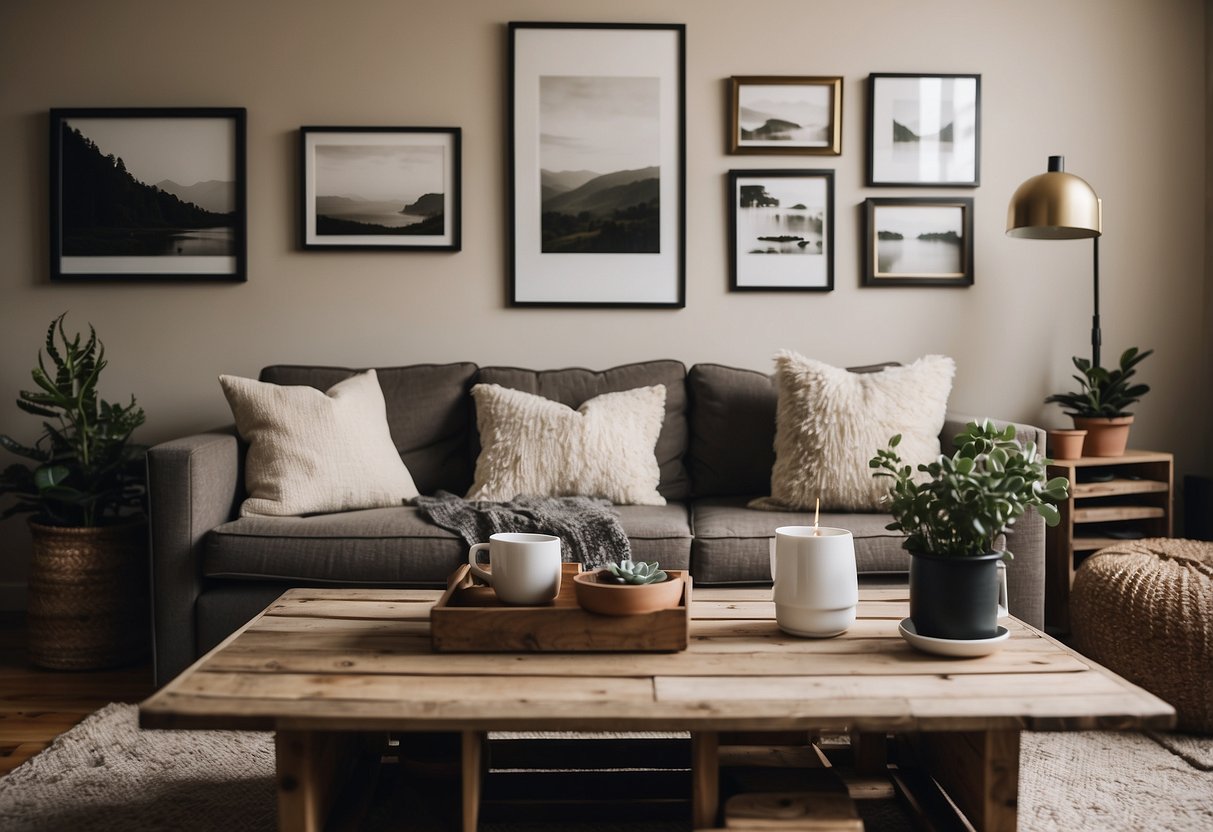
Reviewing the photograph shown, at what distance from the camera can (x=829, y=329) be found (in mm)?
3238

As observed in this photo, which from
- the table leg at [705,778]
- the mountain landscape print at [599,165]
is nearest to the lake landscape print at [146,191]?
the mountain landscape print at [599,165]

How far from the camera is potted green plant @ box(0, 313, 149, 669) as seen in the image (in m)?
2.56

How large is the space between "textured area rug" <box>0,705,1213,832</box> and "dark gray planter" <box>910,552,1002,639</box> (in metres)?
0.58

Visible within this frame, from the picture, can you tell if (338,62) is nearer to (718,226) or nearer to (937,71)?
(718,226)

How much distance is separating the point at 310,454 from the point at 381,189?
3.78 ft

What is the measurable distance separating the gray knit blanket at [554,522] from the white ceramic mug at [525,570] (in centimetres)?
78

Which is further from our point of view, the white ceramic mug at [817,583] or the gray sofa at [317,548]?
the gray sofa at [317,548]

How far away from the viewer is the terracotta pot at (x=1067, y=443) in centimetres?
278

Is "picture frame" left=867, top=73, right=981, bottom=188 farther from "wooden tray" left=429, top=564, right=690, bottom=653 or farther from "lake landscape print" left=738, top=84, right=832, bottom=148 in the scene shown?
"wooden tray" left=429, top=564, right=690, bottom=653

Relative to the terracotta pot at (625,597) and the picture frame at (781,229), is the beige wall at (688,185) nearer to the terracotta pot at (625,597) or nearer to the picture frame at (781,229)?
the picture frame at (781,229)

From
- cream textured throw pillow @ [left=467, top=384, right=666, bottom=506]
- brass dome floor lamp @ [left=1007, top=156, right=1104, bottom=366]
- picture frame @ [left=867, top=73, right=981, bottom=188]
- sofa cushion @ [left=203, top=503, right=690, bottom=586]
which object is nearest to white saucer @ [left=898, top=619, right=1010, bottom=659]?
sofa cushion @ [left=203, top=503, right=690, bottom=586]

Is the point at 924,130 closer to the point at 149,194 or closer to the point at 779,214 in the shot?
the point at 779,214

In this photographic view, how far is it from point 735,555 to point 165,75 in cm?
272

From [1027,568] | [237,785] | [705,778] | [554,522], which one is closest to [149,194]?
[554,522]
